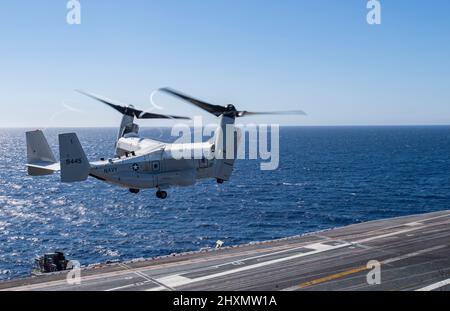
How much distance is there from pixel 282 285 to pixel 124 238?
136 feet

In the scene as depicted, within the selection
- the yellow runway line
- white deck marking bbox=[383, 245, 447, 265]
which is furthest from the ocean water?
the yellow runway line

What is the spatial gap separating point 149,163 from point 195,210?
59.4 meters

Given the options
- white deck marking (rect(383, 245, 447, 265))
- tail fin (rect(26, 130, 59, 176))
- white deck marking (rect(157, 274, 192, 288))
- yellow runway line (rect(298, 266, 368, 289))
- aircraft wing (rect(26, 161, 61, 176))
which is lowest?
white deck marking (rect(157, 274, 192, 288))

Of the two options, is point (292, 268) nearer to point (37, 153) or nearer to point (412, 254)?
point (412, 254)

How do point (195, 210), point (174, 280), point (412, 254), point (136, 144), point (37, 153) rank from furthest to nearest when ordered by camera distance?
point (195, 210) → point (412, 254) → point (174, 280) → point (136, 144) → point (37, 153)

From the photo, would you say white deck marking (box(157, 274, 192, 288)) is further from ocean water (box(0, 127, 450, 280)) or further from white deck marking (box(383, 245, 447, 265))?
ocean water (box(0, 127, 450, 280))

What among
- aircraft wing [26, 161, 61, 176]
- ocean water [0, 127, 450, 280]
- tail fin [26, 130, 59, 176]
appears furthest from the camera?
ocean water [0, 127, 450, 280]

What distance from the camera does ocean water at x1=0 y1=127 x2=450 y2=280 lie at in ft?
210

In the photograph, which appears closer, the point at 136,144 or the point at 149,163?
the point at 149,163

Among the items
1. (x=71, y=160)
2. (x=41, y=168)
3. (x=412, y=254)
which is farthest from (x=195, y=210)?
(x=71, y=160)

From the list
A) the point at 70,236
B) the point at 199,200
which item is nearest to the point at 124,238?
the point at 70,236

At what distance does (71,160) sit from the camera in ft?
81.3
